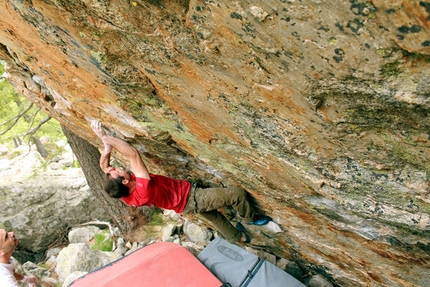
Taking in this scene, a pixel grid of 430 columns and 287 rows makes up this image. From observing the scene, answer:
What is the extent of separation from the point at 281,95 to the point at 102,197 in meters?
6.58

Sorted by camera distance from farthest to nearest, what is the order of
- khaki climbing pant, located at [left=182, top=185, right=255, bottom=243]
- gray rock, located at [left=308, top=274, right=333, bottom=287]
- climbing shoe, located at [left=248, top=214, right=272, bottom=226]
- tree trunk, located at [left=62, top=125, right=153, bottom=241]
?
tree trunk, located at [left=62, top=125, right=153, bottom=241] < gray rock, located at [left=308, top=274, right=333, bottom=287] < climbing shoe, located at [left=248, top=214, right=272, bottom=226] < khaki climbing pant, located at [left=182, top=185, right=255, bottom=243]

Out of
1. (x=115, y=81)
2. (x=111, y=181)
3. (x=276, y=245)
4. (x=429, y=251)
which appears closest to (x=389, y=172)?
(x=429, y=251)

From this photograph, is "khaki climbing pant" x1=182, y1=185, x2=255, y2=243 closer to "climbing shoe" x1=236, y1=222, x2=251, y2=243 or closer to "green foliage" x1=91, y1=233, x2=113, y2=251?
"climbing shoe" x1=236, y1=222, x2=251, y2=243

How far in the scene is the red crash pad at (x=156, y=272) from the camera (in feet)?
15.8

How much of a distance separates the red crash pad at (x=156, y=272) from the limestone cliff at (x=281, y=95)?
1.41 meters

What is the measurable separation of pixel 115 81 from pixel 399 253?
4.07 m

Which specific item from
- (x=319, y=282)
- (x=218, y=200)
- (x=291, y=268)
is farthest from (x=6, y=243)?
(x=319, y=282)

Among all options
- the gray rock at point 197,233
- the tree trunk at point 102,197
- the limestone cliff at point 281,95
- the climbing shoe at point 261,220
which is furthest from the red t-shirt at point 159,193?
the tree trunk at point 102,197

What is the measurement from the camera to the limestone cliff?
1.91m

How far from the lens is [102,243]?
8.70 metres

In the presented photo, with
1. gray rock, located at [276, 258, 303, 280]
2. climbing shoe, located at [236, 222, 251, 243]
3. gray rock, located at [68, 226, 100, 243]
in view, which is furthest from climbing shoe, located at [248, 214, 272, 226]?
gray rock, located at [68, 226, 100, 243]

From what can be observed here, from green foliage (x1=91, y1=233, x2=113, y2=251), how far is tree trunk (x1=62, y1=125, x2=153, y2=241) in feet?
1.80

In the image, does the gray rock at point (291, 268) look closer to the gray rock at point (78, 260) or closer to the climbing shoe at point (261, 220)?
the climbing shoe at point (261, 220)

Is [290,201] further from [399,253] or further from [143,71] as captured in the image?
[143,71]
